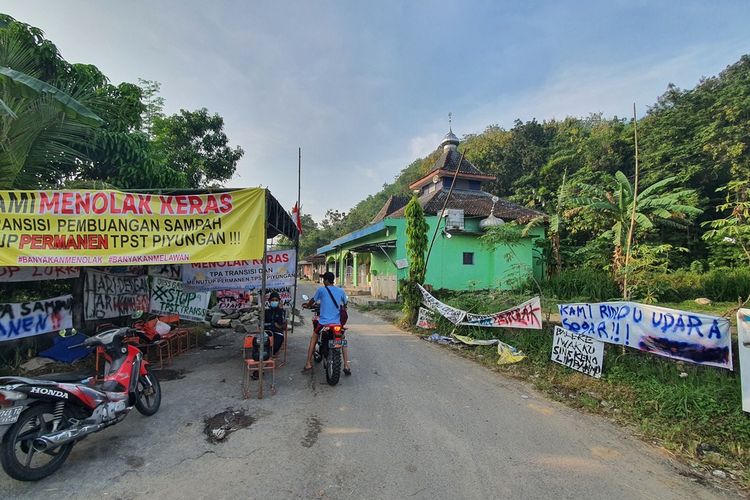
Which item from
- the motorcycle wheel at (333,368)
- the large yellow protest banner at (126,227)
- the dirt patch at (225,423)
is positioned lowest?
the dirt patch at (225,423)

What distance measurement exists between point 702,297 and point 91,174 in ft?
80.3

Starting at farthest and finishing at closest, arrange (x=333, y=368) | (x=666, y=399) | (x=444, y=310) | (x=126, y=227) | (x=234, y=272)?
(x=444, y=310), (x=234, y=272), (x=333, y=368), (x=126, y=227), (x=666, y=399)

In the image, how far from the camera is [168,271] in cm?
868

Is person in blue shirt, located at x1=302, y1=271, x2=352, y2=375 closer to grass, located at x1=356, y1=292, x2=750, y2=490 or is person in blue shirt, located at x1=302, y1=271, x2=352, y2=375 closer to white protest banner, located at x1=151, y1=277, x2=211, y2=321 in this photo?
grass, located at x1=356, y1=292, x2=750, y2=490

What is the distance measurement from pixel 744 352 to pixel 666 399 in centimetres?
101

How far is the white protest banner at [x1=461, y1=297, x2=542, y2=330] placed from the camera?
23.8 feet

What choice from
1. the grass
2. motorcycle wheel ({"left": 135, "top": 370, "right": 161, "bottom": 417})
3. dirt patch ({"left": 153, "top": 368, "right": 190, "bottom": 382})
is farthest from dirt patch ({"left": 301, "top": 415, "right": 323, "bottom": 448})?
the grass

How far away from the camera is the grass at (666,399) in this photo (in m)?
3.88

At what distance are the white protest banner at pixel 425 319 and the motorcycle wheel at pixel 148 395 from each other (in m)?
7.35

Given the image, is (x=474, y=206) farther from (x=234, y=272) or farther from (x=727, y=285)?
(x=234, y=272)

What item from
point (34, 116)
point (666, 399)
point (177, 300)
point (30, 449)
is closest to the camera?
point (30, 449)

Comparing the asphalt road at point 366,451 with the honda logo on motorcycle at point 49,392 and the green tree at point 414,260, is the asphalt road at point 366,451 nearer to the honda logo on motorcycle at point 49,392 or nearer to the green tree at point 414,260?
the honda logo on motorcycle at point 49,392

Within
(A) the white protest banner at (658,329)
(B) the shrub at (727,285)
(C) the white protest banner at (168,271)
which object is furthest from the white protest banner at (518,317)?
(B) the shrub at (727,285)

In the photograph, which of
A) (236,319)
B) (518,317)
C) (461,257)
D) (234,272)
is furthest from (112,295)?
(461,257)
